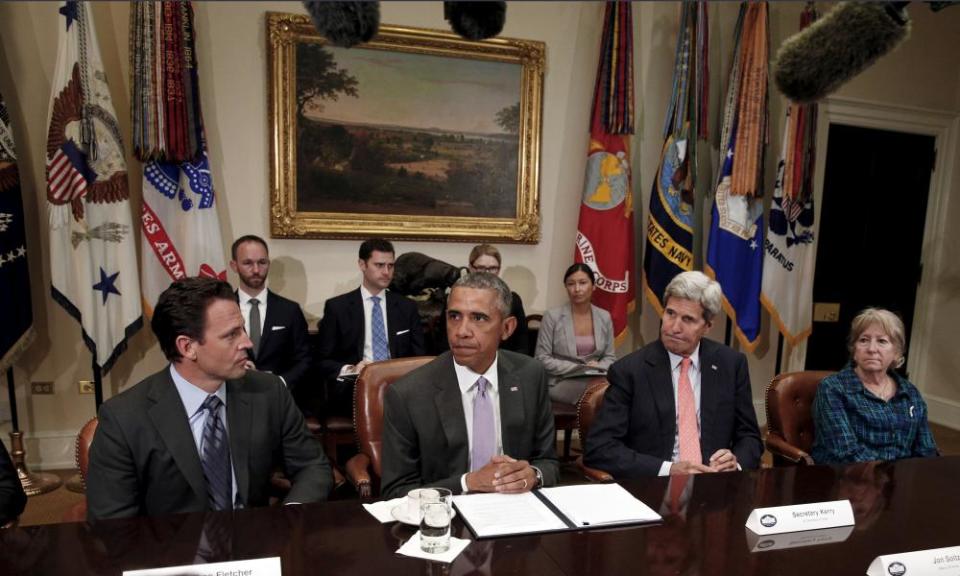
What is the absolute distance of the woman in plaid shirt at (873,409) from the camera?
2.28 metres

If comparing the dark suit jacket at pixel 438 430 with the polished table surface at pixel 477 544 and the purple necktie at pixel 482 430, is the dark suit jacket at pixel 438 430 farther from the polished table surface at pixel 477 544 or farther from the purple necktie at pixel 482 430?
the polished table surface at pixel 477 544

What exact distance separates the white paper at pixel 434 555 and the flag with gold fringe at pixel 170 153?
2909mm

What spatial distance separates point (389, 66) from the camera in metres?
4.12

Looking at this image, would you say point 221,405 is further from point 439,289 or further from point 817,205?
point 817,205

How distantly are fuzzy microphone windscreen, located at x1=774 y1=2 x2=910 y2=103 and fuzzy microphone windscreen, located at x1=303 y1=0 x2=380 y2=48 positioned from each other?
558 millimetres

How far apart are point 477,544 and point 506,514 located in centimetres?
16

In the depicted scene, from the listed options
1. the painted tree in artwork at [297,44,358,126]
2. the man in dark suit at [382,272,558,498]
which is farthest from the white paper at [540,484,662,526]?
the painted tree in artwork at [297,44,358,126]

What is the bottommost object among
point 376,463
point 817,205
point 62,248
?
point 376,463

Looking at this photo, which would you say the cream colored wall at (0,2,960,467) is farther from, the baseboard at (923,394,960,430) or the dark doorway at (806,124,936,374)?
the dark doorway at (806,124,936,374)

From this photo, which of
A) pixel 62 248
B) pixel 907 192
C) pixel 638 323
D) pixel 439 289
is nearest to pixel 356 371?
pixel 439 289

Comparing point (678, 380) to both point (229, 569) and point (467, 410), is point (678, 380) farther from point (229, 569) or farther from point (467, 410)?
point (229, 569)

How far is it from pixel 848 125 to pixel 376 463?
5084 millimetres

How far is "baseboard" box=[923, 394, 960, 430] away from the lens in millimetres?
5301

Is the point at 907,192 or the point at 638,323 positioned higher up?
the point at 907,192
